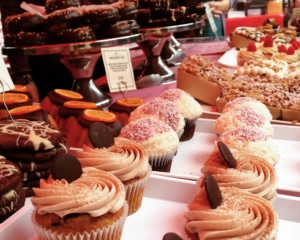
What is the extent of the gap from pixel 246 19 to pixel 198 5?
3.08 metres

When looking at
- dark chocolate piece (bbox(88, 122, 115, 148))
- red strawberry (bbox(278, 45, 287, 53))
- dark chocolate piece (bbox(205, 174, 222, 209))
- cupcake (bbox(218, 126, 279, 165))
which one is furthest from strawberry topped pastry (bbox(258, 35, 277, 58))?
dark chocolate piece (bbox(205, 174, 222, 209))

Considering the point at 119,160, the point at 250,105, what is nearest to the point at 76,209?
the point at 119,160

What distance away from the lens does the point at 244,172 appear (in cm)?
152

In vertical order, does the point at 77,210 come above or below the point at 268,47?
above

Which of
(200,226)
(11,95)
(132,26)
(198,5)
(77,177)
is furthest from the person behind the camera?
(198,5)

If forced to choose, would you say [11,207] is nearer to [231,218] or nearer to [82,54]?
[231,218]

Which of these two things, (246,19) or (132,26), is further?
(246,19)

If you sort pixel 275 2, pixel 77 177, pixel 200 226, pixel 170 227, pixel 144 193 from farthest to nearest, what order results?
pixel 275 2 → pixel 144 193 → pixel 170 227 → pixel 77 177 → pixel 200 226

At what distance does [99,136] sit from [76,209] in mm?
438

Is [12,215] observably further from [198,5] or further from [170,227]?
[198,5]

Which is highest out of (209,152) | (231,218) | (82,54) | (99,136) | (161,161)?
(82,54)

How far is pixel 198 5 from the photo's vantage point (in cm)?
348

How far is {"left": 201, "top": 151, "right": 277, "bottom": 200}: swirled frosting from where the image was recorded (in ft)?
4.80

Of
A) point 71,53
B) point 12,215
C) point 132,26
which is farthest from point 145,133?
point 132,26
